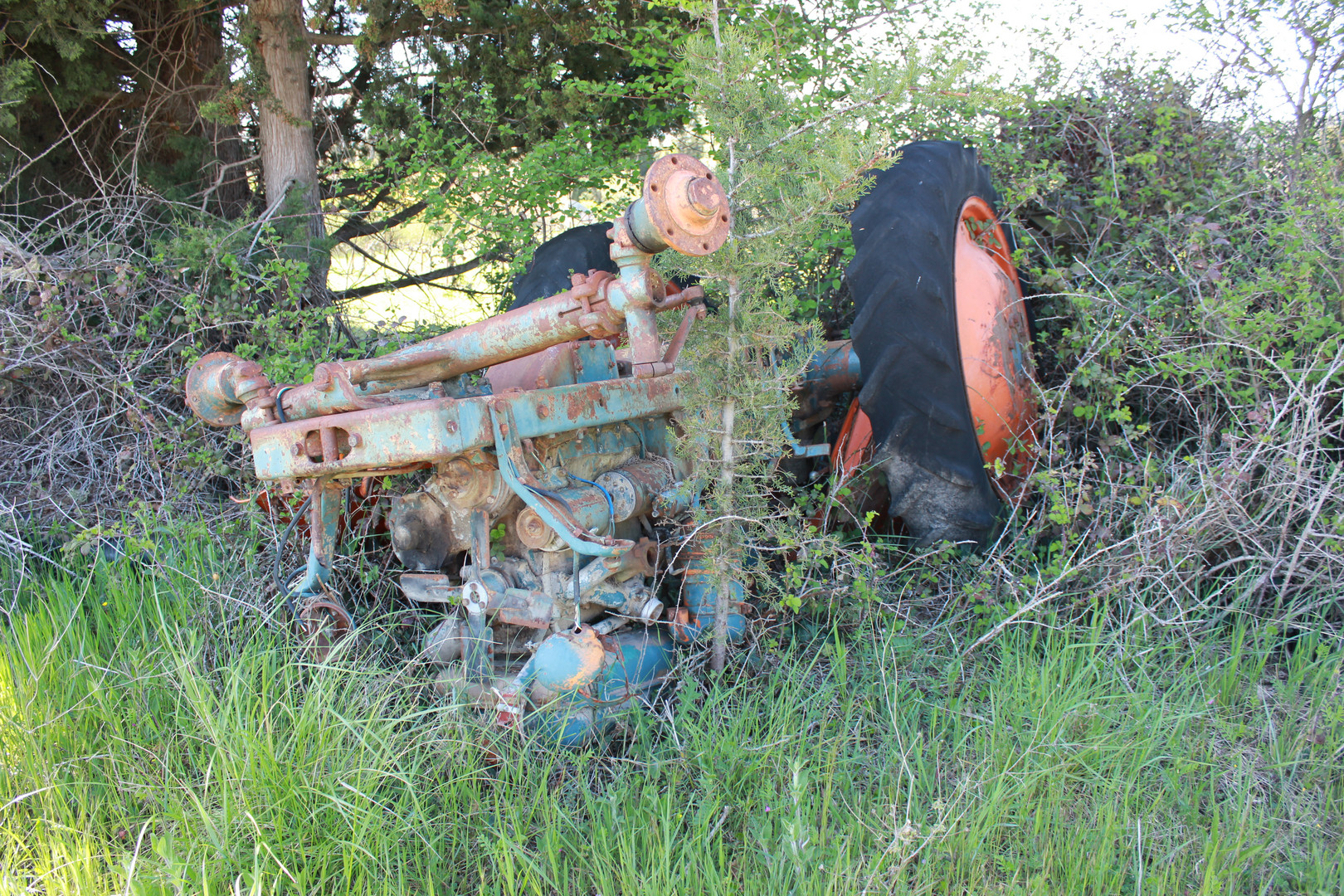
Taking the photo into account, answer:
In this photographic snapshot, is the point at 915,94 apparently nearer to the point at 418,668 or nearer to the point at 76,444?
the point at 418,668

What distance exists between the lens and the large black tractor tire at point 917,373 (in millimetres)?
2709

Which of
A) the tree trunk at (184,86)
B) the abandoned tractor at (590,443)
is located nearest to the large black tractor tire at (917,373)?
the abandoned tractor at (590,443)

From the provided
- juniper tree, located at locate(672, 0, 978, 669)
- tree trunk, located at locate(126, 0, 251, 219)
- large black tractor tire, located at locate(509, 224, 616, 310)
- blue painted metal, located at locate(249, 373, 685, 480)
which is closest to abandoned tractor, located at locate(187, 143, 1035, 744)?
blue painted metal, located at locate(249, 373, 685, 480)

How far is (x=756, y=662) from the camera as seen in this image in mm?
2559

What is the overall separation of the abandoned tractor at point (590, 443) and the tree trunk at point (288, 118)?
2074mm

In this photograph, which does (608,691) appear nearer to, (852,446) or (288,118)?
(852,446)

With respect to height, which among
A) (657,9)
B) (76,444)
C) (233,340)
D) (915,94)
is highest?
(657,9)

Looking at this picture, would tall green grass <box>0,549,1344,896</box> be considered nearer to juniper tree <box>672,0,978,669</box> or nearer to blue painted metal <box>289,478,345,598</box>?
blue painted metal <box>289,478,345,598</box>

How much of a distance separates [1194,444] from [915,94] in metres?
1.88

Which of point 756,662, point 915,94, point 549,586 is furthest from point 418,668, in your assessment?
point 915,94

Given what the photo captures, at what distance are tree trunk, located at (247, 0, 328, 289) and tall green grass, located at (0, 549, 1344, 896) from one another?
2.55 metres

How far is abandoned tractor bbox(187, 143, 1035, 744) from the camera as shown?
2.12m

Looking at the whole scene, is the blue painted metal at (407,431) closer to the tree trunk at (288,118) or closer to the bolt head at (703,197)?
the bolt head at (703,197)

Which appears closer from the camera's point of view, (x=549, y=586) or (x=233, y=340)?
(x=549, y=586)
